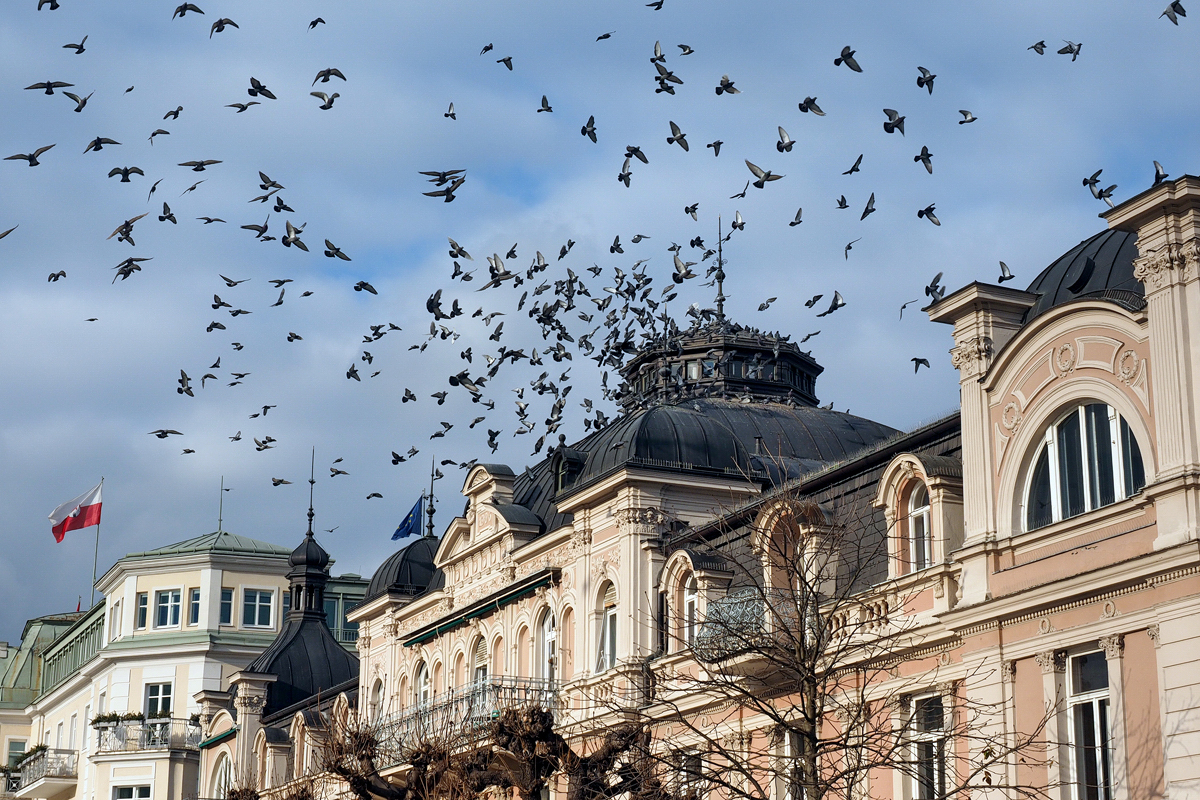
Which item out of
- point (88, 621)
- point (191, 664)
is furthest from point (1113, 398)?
point (88, 621)

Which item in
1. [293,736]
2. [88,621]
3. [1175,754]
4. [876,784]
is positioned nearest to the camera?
[1175,754]

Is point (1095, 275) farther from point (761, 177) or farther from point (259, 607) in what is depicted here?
point (259, 607)

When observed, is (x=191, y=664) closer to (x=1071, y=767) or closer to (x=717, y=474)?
(x=717, y=474)

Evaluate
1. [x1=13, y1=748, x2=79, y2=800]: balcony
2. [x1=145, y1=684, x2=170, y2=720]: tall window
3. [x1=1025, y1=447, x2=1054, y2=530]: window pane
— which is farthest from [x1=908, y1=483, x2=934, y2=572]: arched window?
[x1=13, y1=748, x2=79, y2=800]: balcony

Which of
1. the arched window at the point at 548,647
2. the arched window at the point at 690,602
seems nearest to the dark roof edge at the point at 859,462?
the arched window at the point at 690,602

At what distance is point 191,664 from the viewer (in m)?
72.1

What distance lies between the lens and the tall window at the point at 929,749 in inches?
1075

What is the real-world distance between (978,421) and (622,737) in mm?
8451

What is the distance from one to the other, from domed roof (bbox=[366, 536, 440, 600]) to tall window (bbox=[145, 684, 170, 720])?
2307cm

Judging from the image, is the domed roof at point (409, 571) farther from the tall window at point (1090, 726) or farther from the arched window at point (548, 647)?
the tall window at point (1090, 726)

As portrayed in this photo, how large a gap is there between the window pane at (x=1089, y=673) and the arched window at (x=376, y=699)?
28850mm

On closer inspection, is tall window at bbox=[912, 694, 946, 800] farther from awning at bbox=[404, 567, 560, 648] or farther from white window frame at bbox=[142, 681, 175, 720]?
white window frame at bbox=[142, 681, 175, 720]

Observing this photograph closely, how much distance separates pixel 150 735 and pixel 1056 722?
53071 mm

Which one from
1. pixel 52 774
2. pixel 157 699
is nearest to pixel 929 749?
pixel 157 699
